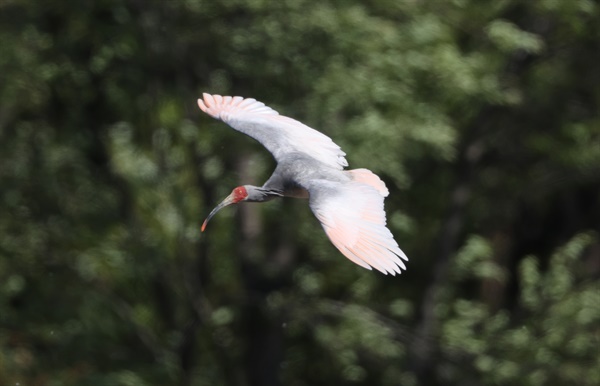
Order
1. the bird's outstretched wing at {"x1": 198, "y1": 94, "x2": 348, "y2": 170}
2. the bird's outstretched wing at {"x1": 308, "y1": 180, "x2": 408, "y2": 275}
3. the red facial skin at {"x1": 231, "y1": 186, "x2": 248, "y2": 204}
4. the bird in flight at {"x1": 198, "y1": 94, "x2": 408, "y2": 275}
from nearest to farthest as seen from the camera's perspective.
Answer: the bird's outstretched wing at {"x1": 308, "y1": 180, "x2": 408, "y2": 275} → the bird in flight at {"x1": 198, "y1": 94, "x2": 408, "y2": 275} → the red facial skin at {"x1": 231, "y1": 186, "x2": 248, "y2": 204} → the bird's outstretched wing at {"x1": 198, "y1": 94, "x2": 348, "y2": 170}

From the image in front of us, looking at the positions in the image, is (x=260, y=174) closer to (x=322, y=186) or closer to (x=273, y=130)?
(x=273, y=130)

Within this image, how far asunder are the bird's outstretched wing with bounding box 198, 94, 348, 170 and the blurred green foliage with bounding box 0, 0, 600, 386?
2.89m

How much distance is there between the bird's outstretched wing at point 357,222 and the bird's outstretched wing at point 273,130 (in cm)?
85

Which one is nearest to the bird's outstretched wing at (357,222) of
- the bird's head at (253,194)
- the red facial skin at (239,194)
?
the bird's head at (253,194)

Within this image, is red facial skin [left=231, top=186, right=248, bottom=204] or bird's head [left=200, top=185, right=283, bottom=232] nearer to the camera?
bird's head [left=200, top=185, right=283, bottom=232]

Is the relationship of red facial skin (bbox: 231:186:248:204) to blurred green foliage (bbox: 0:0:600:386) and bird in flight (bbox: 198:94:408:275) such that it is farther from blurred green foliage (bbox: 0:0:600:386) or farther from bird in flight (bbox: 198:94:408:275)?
blurred green foliage (bbox: 0:0:600:386)

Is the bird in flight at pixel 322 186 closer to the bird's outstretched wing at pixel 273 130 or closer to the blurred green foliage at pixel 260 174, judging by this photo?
the bird's outstretched wing at pixel 273 130

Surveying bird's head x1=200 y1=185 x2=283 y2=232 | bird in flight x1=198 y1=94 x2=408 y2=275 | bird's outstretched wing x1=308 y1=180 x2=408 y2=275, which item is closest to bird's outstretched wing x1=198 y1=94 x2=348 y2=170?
bird in flight x1=198 y1=94 x2=408 y2=275

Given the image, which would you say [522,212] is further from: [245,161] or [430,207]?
[245,161]

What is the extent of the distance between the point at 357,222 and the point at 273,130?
2010mm

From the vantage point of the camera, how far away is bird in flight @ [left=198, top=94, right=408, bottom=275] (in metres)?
6.95

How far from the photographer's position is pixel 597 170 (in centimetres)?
1437

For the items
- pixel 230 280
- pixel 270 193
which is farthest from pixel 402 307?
pixel 270 193

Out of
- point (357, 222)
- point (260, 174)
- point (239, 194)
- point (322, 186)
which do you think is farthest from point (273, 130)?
point (260, 174)
